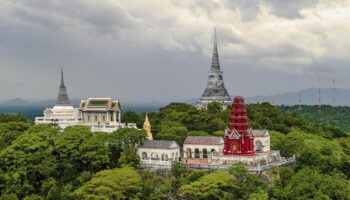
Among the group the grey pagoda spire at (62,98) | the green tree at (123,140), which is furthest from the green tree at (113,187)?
the grey pagoda spire at (62,98)

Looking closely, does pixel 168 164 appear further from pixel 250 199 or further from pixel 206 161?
pixel 250 199

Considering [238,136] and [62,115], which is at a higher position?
[62,115]

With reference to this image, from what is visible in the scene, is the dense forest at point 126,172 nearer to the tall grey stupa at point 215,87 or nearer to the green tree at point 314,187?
the green tree at point 314,187

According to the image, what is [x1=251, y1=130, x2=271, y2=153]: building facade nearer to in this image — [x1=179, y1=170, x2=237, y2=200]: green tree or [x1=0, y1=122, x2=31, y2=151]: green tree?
[x1=179, y1=170, x2=237, y2=200]: green tree

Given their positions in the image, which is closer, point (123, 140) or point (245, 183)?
point (245, 183)

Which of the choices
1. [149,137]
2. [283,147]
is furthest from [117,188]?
[283,147]

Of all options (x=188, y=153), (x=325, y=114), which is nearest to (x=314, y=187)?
(x=188, y=153)

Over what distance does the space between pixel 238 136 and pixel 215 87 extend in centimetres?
7831

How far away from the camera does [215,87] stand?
144 metres

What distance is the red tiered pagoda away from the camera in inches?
2606

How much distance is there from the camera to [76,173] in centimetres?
6562

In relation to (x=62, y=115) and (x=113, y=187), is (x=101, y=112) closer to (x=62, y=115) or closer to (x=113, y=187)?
(x=62, y=115)

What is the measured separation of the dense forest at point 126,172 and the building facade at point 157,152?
1152 mm

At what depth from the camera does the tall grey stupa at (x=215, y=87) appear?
463 feet
